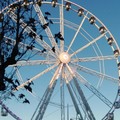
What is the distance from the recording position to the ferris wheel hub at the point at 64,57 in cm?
3869

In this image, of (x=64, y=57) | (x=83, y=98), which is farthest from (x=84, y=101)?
(x=64, y=57)

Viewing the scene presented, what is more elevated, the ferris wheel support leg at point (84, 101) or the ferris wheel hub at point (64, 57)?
the ferris wheel hub at point (64, 57)

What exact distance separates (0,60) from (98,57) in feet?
88.7

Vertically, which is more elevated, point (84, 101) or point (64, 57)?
point (64, 57)

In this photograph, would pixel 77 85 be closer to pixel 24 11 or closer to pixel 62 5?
pixel 62 5

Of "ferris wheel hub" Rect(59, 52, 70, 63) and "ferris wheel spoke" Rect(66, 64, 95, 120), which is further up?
"ferris wheel hub" Rect(59, 52, 70, 63)

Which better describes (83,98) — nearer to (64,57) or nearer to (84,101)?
(84,101)

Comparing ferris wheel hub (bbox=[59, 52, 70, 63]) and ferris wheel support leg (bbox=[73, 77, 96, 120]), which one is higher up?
ferris wheel hub (bbox=[59, 52, 70, 63])

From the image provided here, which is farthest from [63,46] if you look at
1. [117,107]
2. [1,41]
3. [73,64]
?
[1,41]

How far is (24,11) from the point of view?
14.6 metres

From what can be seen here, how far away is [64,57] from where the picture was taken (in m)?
38.9

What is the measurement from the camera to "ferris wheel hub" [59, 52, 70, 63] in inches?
1523

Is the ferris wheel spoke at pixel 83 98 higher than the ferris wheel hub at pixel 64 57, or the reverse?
the ferris wheel hub at pixel 64 57

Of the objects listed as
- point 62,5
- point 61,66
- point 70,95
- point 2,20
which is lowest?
point 2,20
